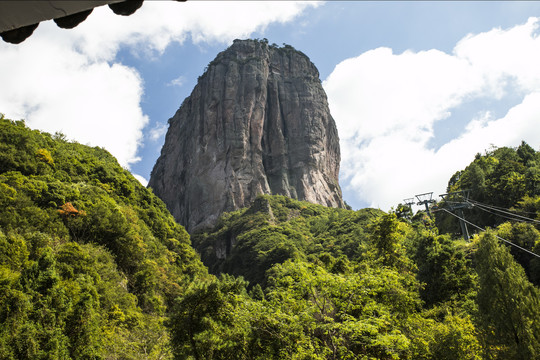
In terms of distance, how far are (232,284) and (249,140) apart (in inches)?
3082

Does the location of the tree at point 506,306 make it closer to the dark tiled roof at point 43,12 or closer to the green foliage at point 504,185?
the dark tiled roof at point 43,12

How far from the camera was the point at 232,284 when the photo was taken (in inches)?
749

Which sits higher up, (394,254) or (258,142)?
(258,142)

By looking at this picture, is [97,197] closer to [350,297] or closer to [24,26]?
[350,297]

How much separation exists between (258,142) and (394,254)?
74.9 meters

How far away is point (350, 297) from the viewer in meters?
11.7

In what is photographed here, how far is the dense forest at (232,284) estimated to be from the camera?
40.3 ft

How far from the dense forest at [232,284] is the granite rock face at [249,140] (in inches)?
1559

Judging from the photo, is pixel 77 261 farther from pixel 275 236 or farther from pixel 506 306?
pixel 275 236

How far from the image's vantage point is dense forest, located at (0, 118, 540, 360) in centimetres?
1227

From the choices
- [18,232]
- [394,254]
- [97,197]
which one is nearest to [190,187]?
[97,197]

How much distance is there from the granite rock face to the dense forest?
130ft

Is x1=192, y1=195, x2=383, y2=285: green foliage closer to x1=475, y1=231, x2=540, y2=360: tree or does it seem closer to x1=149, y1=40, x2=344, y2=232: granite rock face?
x1=149, y1=40, x2=344, y2=232: granite rock face

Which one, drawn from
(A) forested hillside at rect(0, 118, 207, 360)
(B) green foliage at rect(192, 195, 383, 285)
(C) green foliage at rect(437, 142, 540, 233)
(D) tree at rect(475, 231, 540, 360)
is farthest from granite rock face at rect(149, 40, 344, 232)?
(D) tree at rect(475, 231, 540, 360)
